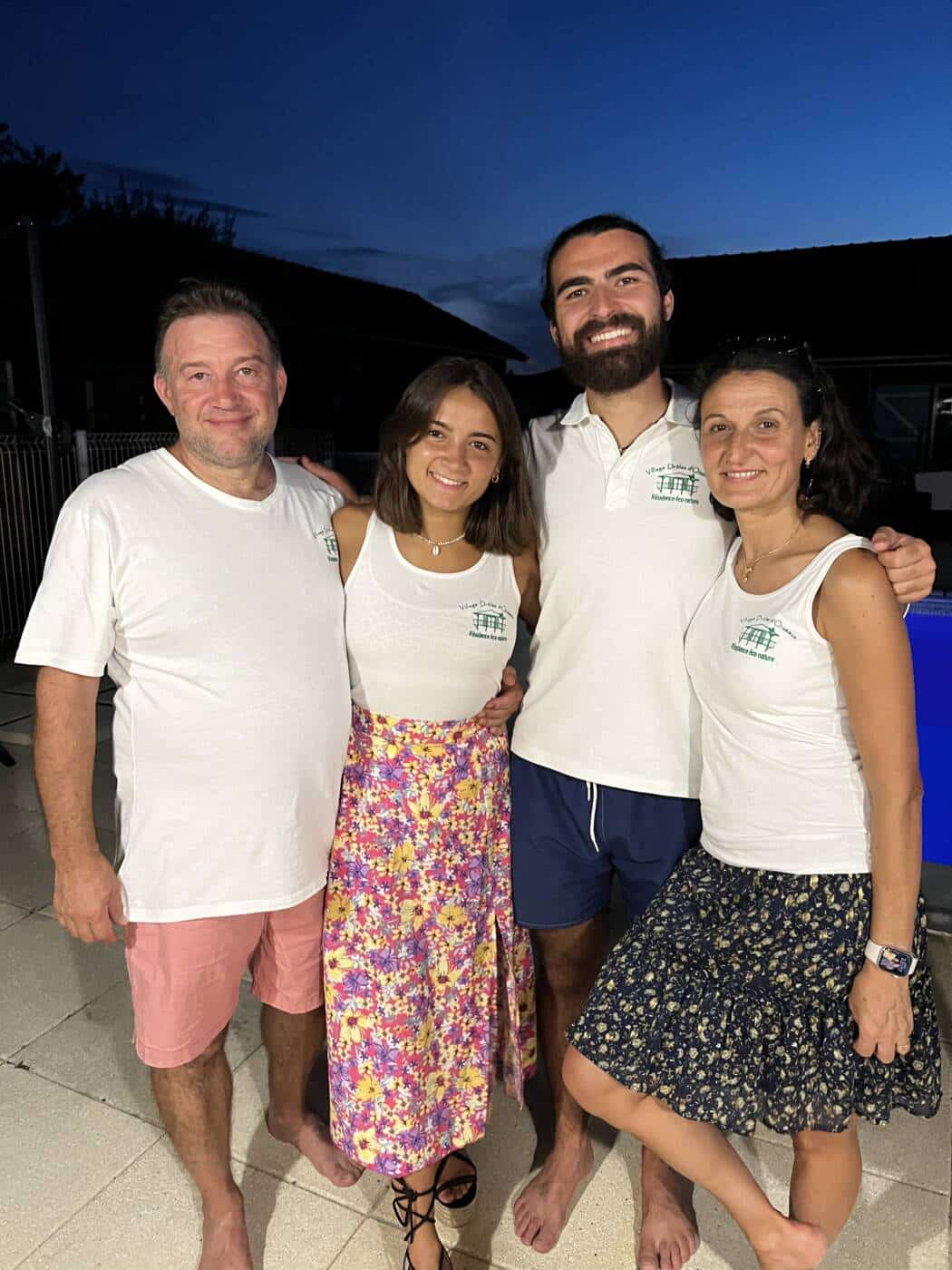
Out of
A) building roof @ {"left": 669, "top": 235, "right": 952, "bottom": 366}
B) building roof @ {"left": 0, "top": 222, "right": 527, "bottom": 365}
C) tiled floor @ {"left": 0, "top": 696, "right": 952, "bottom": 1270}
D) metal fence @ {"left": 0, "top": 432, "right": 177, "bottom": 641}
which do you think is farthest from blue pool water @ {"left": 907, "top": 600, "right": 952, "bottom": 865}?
building roof @ {"left": 669, "top": 235, "right": 952, "bottom": 366}

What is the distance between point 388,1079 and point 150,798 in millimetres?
759

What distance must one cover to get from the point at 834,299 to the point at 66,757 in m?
15.5

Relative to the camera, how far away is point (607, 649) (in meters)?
1.84

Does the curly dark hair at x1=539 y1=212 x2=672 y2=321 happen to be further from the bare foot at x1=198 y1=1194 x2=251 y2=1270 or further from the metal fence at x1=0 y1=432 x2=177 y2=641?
the metal fence at x1=0 y1=432 x2=177 y2=641

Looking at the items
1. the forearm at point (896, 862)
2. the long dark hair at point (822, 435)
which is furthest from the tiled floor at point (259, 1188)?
the long dark hair at point (822, 435)

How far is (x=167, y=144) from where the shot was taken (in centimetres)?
2730

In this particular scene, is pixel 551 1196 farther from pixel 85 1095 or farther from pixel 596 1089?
pixel 85 1095

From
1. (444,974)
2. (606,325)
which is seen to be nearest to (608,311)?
(606,325)

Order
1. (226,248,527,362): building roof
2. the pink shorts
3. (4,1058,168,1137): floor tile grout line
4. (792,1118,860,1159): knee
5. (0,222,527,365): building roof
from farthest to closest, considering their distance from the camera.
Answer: (226,248,527,362): building roof < (0,222,527,365): building roof < (4,1058,168,1137): floor tile grout line < the pink shorts < (792,1118,860,1159): knee

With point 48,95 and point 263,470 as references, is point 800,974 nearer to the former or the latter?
point 263,470

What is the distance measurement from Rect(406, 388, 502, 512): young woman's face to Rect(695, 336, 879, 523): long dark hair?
50cm

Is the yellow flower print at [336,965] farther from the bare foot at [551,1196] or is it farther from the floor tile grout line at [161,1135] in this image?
the bare foot at [551,1196]

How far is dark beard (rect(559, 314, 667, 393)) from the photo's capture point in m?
1.89

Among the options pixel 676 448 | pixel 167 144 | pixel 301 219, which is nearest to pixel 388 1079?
pixel 676 448
